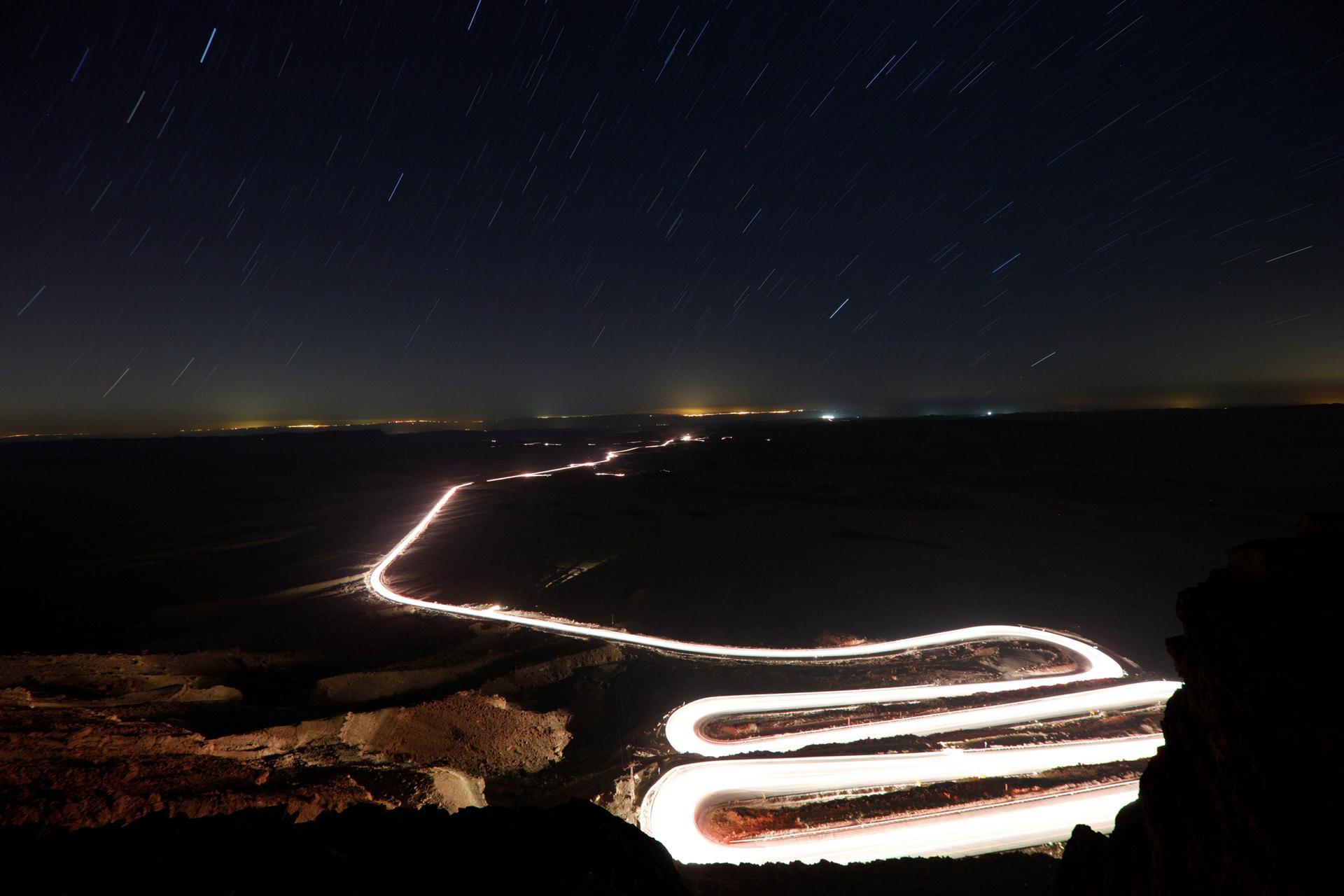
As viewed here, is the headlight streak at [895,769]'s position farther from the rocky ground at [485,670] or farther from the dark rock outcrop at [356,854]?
the dark rock outcrop at [356,854]

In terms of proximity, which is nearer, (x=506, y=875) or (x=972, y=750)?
(x=506, y=875)

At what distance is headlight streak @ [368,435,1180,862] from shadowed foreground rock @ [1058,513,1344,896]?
3812mm

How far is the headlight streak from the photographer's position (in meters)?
7.40

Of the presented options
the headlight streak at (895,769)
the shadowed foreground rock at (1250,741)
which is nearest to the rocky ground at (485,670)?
the shadowed foreground rock at (1250,741)

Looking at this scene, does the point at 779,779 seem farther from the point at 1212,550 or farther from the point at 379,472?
the point at 379,472

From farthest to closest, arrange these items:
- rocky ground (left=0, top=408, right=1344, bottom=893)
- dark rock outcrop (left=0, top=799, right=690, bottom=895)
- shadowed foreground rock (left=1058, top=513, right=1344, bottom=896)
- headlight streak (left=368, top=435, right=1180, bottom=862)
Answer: headlight streak (left=368, top=435, right=1180, bottom=862)
rocky ground (left=0, top=408, right=1344, bottom=893)
dark rock outcrop (left=0, top=799, right=690, bottom=895)
shadowed foreground rock (left=1058, top=513, right=1344, bottom=896)

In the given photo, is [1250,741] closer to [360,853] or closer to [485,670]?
[360,853]

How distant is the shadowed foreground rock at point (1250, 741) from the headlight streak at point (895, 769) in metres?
3.81

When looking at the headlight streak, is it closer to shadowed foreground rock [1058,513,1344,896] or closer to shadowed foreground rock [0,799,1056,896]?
shadowed foreground rock [1058,513,1344,896]

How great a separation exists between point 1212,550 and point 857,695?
69.4 ft

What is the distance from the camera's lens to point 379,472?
62.9 metres

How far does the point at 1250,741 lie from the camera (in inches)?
130

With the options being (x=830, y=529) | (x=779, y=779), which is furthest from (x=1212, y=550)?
(x=779, y=779)

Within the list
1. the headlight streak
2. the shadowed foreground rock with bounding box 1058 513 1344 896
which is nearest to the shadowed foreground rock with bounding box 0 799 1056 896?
the shadowed foreground rock with bounding box 1058 513 1344 896
